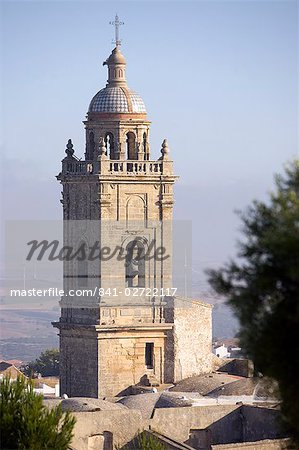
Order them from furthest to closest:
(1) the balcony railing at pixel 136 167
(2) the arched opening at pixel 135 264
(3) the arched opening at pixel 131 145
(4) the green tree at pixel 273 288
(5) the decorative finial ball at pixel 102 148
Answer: (2) the arched opening at pixel 135 264 → (3) the arched opening at pixel 131 145 → (1) the balcony railing at pixel 136 167 → (5) the decorative finial ball at pixel 102 148 → (4) the green tree at pixel 273 288

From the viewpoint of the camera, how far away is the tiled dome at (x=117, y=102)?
184 ft

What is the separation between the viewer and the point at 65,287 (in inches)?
2277

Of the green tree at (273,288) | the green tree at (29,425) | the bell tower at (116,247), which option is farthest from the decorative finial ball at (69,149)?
the green tree at (273,288)

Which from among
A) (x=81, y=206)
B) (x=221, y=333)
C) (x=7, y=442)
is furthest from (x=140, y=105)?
(x=221, y=333)

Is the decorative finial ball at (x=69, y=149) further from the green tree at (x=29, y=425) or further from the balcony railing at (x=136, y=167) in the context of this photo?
the green tree at (x=29, y=425)

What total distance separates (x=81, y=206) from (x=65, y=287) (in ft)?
8.85

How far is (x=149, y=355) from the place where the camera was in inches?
2233

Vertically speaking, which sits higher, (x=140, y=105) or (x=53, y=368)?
(x=140, y=105)

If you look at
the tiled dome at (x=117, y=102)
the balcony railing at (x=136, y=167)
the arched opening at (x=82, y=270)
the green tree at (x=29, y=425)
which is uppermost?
the tiled dome at (x=117, y=102)

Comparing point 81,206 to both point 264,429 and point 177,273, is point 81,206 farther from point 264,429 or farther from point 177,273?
point 264,429

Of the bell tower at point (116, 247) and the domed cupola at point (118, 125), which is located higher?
the domed cupola at point (118, 125)

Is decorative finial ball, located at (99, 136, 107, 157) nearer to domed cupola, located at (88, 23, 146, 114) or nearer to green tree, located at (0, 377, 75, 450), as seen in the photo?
domed cupola, located at (88, 23, 146, 114)

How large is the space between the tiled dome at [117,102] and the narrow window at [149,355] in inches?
260

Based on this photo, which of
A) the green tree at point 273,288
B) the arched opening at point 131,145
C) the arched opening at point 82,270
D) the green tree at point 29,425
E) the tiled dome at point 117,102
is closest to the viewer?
the green tree at point 273,288
